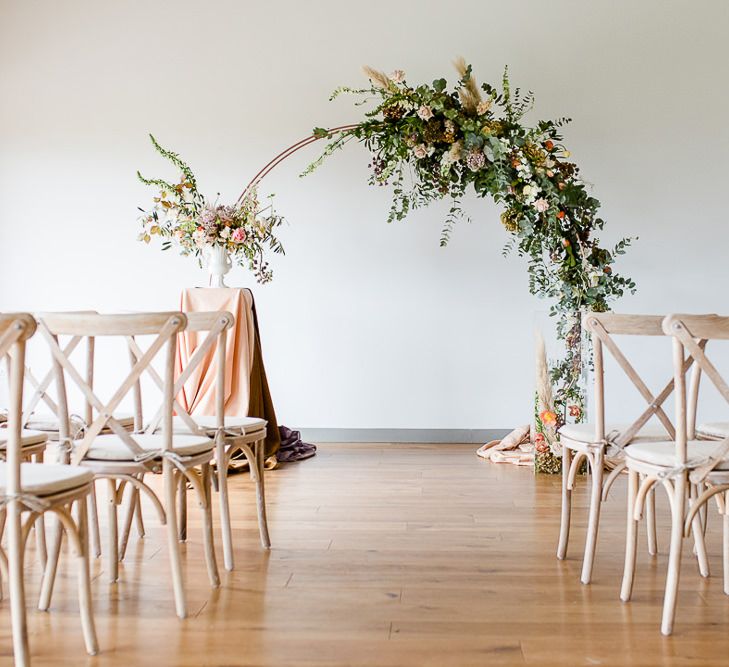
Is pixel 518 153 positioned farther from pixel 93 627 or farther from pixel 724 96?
pixel 93 627

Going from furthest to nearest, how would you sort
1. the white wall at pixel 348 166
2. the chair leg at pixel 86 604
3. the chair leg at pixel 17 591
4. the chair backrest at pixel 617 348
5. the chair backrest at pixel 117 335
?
1. the white wall at pixel 348 166
2. the chair backrest at pixel 617 348
3. the chair backrest at pixel 117 335
4. the chair leg at pixel 86 604
5. the chair leg at pixel 17 591

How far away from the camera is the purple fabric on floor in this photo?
5.32 metres

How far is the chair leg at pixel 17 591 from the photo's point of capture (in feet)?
6.61

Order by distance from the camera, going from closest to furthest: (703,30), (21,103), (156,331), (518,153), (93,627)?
(93,627) < (156,331) < (518,153) < (703,30) < (21,103)

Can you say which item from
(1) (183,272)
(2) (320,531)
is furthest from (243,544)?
(1) (183,272)

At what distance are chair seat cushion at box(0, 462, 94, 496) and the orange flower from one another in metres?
3.18

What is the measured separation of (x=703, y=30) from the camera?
19.4 ft

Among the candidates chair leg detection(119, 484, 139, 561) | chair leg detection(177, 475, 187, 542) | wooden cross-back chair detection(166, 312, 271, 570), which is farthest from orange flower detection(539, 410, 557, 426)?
chair leg detection(119, 484, 139, 561)

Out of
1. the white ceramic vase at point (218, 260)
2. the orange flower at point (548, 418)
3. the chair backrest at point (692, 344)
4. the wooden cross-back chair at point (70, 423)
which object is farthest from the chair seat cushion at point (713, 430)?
the white ceramic vase at point (218, 260)

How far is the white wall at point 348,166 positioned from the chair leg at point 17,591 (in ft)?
13.6

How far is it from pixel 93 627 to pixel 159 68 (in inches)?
192

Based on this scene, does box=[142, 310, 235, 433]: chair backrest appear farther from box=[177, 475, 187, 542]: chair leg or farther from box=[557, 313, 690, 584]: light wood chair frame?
box=[557, 313, 690, 584]: light wood chair frame

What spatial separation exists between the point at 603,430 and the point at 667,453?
0.43 metres

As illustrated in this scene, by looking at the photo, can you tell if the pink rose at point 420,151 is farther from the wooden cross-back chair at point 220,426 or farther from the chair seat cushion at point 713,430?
the chair seat cushion at point 713,430
